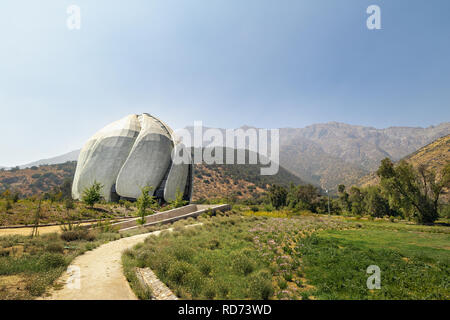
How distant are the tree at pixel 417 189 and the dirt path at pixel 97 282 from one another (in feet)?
124

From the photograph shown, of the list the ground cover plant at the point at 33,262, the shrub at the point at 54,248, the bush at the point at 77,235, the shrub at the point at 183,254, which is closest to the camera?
the ground cover plant at the point at 33,262

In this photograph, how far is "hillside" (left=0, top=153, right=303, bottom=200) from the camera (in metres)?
64.2

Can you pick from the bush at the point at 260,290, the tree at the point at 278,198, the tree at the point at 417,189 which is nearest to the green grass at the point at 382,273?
the bush at the point at 260,290

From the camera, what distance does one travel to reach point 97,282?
5.96m

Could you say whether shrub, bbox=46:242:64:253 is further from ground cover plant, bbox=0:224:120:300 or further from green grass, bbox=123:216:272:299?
green grass, bbox=123:216:272:299

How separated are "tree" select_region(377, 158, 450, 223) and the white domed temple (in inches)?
1312

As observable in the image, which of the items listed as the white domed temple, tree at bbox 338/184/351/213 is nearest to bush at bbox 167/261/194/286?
the white domed temple

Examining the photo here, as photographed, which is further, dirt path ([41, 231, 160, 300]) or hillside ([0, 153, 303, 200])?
hillside ([0, 153, 303, 200])

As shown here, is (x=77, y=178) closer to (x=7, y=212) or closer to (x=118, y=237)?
(x=7, y=212)

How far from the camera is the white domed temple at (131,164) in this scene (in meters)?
28.8

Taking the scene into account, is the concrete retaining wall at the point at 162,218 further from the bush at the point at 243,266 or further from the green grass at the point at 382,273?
the green grass at the point at 382,273

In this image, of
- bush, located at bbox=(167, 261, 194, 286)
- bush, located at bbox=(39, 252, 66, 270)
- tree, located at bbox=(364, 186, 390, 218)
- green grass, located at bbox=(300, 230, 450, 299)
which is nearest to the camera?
green grass, located at bbox=(300, 230, 450, 299)
